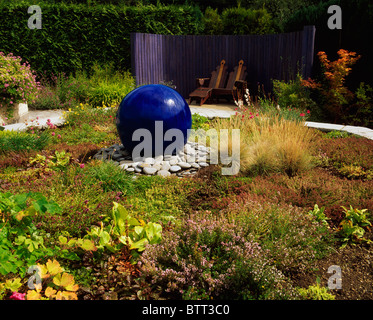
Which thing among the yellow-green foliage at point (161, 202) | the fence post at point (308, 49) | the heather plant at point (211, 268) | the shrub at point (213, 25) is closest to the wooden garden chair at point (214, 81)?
the shrub at point (213, 25)

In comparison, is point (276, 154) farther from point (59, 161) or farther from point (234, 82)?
point (234, 82)

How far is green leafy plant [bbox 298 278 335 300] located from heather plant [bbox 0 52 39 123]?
7605 mm

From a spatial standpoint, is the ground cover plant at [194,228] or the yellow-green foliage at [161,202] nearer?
the ground cover plant at [194,228]

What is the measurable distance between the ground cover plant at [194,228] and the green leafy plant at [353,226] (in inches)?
0.4

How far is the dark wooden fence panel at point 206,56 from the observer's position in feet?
36.6

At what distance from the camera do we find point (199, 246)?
2.90 m

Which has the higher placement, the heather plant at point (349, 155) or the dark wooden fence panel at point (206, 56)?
the dark wooden fence panel at point (206, 56)

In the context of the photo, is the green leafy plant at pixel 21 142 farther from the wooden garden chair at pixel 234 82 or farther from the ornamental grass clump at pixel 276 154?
the wooden garden chair at pixel 234 82

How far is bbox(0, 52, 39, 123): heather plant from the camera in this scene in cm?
823

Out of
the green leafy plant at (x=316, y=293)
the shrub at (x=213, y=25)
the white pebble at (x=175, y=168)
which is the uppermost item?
the shrub at (x=213, y=25)

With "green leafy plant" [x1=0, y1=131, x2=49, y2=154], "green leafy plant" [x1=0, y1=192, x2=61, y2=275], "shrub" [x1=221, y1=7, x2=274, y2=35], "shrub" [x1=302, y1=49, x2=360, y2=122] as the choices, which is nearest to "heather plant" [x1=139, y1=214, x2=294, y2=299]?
"green leafy plant" [x1=0, y1=192, x2=61, y2=275]

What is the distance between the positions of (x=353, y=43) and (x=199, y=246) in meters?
7.69

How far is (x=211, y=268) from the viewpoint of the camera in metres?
2.75

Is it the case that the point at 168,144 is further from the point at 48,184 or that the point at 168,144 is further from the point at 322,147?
the point at 322,147
